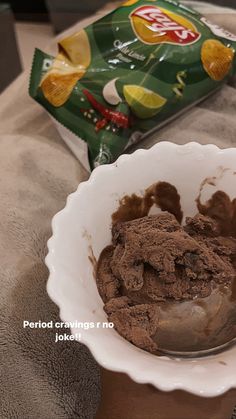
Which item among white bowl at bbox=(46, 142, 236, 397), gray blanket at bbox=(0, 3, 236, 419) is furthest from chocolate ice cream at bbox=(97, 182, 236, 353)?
gray blanket at bbox=(0, 3, 236, 419)

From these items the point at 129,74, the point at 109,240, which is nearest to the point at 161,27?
the point at 129,74

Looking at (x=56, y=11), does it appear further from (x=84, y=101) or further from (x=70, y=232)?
(x=70, y=232)

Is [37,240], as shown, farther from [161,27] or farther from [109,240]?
[161,27]

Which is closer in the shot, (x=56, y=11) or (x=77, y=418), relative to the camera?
(x=77, y=418)

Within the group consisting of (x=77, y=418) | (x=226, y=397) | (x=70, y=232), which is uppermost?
(x=70, y=232)

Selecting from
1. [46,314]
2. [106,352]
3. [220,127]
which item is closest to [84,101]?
[220,127]

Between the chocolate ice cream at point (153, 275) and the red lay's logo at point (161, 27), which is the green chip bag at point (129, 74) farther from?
the chocolate ice cream at point (153, 275)
